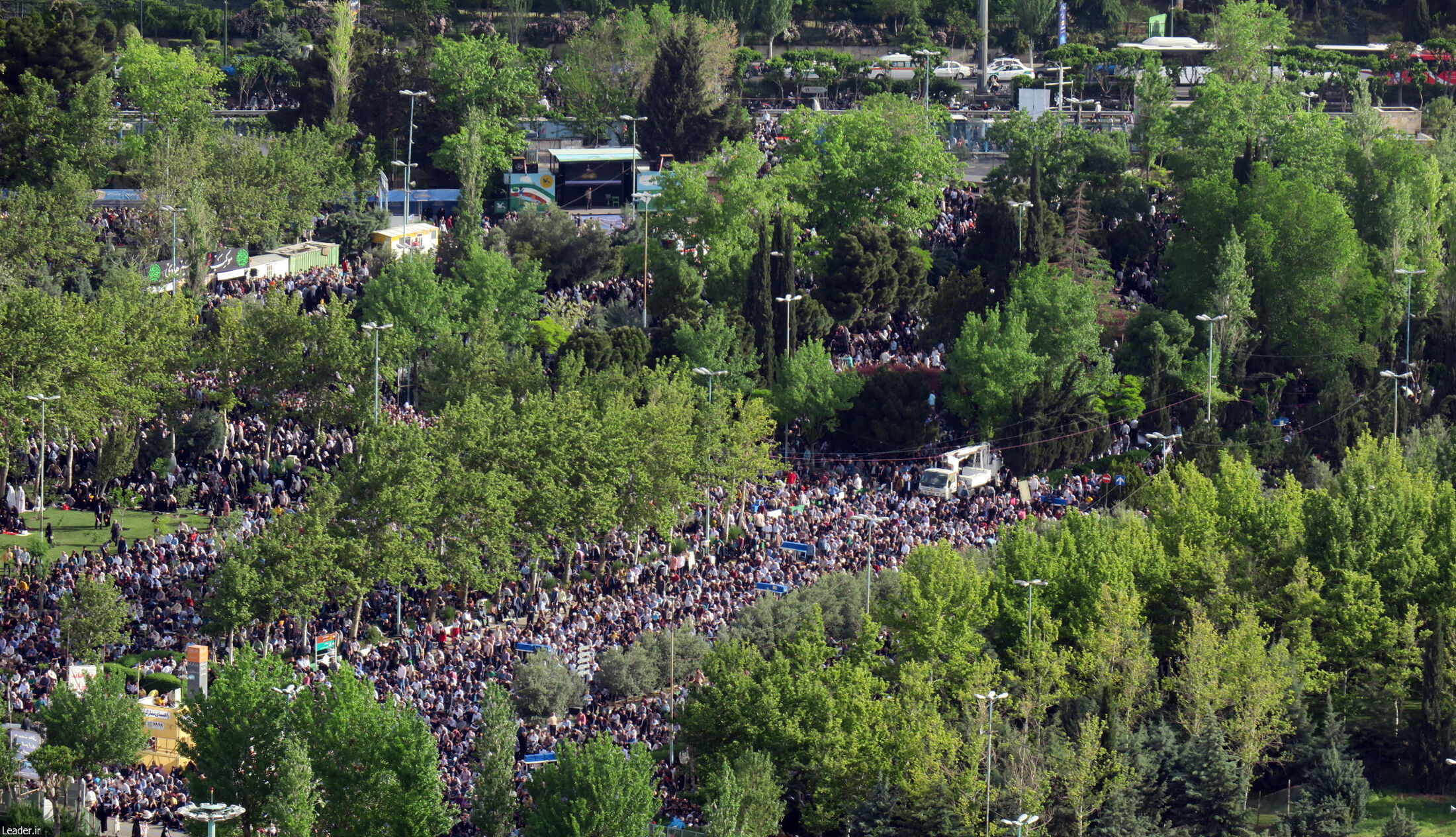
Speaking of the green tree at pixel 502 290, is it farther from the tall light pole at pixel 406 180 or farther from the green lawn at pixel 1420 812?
the green lawn at pixel 1420 812

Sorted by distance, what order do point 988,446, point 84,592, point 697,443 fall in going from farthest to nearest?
point 988,446 → point 697,443 → point 84,592

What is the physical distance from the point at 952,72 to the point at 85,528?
243ft

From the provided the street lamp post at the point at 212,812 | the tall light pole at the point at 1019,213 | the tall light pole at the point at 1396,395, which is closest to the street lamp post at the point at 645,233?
the tall light pole at the point at 1019,213

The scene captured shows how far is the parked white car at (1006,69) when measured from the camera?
14538cm

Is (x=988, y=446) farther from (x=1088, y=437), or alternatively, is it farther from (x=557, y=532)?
(x=557, y=532)

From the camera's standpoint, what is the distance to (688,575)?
270ft

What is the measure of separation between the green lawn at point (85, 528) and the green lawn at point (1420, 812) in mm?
39578

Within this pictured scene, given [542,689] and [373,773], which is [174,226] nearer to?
[542,689]

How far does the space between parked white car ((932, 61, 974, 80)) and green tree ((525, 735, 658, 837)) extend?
87.9 metres

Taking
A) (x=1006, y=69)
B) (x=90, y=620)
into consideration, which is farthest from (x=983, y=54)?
(x=90, y=620)

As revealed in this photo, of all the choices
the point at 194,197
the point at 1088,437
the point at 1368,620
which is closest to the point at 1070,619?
the point at 1368,620

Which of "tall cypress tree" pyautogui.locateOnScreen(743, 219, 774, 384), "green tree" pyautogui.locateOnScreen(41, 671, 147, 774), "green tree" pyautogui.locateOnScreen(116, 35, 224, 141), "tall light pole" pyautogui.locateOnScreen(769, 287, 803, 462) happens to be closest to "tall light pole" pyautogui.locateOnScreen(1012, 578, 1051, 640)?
"green tree" pyautogui.locateOnScreen(41, 671, 147, 774)

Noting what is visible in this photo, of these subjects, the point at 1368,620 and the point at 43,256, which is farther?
the point at 43,256

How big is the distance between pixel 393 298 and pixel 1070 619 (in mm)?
35340
